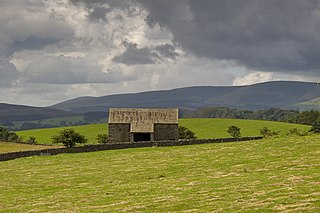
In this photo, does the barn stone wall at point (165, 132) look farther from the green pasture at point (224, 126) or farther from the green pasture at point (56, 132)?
the green pasture at point (56, 132)

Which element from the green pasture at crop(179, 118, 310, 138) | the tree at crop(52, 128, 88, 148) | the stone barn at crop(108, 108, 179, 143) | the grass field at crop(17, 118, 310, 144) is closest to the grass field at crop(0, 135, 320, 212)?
the tree at crop(52, 128, 88, 148)

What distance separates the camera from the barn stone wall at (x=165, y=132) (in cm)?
9612

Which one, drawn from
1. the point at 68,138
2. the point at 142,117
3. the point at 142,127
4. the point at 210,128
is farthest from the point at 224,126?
the point at 68,138

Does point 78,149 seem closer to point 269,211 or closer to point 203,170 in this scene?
point 203,170

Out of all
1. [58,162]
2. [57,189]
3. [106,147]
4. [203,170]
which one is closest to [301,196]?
[203,170]

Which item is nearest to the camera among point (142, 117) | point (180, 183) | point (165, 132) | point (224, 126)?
point (180, 183)

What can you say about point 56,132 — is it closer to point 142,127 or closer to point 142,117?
point 142,117

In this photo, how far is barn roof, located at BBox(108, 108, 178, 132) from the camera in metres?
95.9

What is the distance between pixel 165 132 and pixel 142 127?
14.6ft

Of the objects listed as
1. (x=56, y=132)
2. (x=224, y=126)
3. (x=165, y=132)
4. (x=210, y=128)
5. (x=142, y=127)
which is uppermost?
(x=224, y=126)

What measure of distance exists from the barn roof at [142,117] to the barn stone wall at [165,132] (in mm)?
756

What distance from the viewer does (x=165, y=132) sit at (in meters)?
96.4

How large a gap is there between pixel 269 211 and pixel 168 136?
73.7 meters

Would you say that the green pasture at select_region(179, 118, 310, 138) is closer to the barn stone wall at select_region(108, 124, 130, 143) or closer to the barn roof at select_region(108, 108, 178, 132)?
the barn roof at select_region(108, 108, 178, 132)
